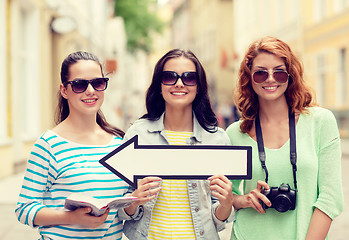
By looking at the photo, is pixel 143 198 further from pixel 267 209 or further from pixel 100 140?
pixel 267 209

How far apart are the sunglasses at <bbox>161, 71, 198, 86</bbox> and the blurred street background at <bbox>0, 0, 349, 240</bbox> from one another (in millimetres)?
357

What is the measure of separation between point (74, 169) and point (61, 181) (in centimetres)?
A: 8

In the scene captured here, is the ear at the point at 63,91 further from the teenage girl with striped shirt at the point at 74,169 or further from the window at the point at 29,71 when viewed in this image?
the window at the point at 29,71

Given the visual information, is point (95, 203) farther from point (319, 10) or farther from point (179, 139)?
point (319, 10)

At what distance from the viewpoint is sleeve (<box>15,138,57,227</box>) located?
8.03 feet

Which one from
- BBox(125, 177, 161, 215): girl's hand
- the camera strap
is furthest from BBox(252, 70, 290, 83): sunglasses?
BBox(125, 177, 161, 215): girl's hand

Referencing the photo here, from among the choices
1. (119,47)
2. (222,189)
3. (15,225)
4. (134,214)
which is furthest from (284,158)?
A: (119,47)

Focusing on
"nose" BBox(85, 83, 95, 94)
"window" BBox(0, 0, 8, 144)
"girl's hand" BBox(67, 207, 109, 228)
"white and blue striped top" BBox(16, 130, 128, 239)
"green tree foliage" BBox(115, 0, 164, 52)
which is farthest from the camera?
"green tree foliage" BBox(115, 0, 164, 52)

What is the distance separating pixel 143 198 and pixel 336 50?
21.4m

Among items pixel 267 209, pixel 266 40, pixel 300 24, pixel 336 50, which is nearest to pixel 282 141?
pixel 267 209

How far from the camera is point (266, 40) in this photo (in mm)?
2701

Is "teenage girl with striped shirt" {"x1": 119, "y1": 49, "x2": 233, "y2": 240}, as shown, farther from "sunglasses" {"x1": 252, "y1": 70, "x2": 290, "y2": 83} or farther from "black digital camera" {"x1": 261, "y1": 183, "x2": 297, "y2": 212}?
"sunglasses" {"x1": 252, "y1": 70, "x2": 290, "y2": 83}

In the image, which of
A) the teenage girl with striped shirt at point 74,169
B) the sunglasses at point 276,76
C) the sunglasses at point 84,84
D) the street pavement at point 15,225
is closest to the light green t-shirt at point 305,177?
the sunglasses at point 276,76

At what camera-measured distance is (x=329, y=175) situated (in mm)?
2541
